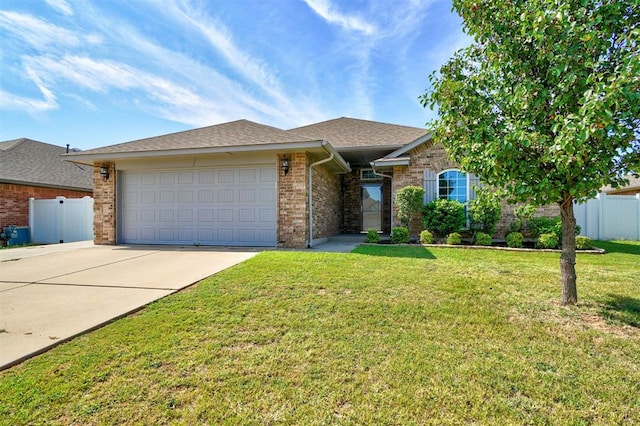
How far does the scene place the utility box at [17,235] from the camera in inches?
446

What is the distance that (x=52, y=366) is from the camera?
2324 mm

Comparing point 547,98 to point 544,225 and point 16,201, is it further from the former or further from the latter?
point 16,201

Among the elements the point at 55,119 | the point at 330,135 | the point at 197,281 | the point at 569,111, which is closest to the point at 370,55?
the point at 330,135

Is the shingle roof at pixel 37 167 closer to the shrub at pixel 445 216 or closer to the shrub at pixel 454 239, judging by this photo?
the shrub at pixel 445 216

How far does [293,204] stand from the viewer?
8.40m

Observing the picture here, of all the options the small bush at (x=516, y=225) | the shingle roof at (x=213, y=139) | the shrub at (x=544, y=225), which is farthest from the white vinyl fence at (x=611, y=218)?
the shingle roof at (x=213, y=139)

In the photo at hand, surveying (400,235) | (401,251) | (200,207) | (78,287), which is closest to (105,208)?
(200,207)

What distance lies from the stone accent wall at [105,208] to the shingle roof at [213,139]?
37.4 inches

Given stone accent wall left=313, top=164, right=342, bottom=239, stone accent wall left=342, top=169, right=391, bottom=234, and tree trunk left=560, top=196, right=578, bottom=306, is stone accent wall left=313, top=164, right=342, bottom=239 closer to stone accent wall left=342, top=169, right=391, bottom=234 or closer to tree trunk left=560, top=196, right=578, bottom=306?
stone accent wall left=342, top=169, right=391, bottom=234

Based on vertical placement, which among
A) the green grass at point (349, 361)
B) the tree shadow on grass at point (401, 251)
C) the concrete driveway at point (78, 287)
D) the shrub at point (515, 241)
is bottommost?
the green grass at point (349, 361)

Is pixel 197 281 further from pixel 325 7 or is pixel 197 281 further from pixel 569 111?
pixel 325 7

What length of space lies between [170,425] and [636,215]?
15.1 meters

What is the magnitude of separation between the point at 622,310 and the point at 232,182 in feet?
28.6

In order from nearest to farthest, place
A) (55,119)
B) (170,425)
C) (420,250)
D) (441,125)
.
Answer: (170,425)
(441,125)
(420,250)
(55,119)
